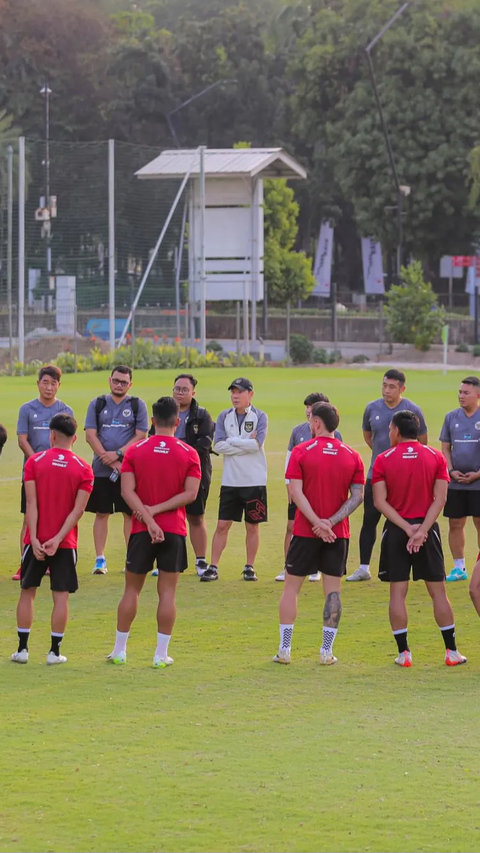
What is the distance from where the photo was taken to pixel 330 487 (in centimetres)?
899

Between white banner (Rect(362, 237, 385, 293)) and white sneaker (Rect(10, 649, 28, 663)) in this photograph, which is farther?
white banner (Rect(362, 237, 385, 293))

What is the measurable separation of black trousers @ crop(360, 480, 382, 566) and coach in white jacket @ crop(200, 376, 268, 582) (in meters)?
0.88

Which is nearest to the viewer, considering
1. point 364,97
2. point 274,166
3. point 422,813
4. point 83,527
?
point 422,813

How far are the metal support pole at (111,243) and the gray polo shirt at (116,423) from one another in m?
30.3

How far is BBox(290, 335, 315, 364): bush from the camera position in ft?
159

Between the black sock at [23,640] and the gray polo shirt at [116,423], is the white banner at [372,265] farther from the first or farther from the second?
the black sock at [23,640]

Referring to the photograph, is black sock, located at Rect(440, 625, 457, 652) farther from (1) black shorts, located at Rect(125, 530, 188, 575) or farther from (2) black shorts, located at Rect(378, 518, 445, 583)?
(1) black shorts, located at Rect(125, 530, 188, 575)

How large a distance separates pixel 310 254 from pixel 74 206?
30.5 metres

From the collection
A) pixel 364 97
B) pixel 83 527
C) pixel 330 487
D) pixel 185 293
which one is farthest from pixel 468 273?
pixel 330 487

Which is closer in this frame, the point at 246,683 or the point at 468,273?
the point at 246,683

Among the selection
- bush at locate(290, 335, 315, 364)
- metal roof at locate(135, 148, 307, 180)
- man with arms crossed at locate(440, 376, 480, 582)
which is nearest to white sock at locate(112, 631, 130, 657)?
man with arms crossed at locate(440, 376, 480, 582)

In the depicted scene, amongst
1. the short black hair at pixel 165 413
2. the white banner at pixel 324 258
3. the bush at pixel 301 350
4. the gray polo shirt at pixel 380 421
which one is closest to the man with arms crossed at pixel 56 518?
the short black hair at pixel 165 413

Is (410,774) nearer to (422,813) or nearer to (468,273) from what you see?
(422,813)

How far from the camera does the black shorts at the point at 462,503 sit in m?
11.6
